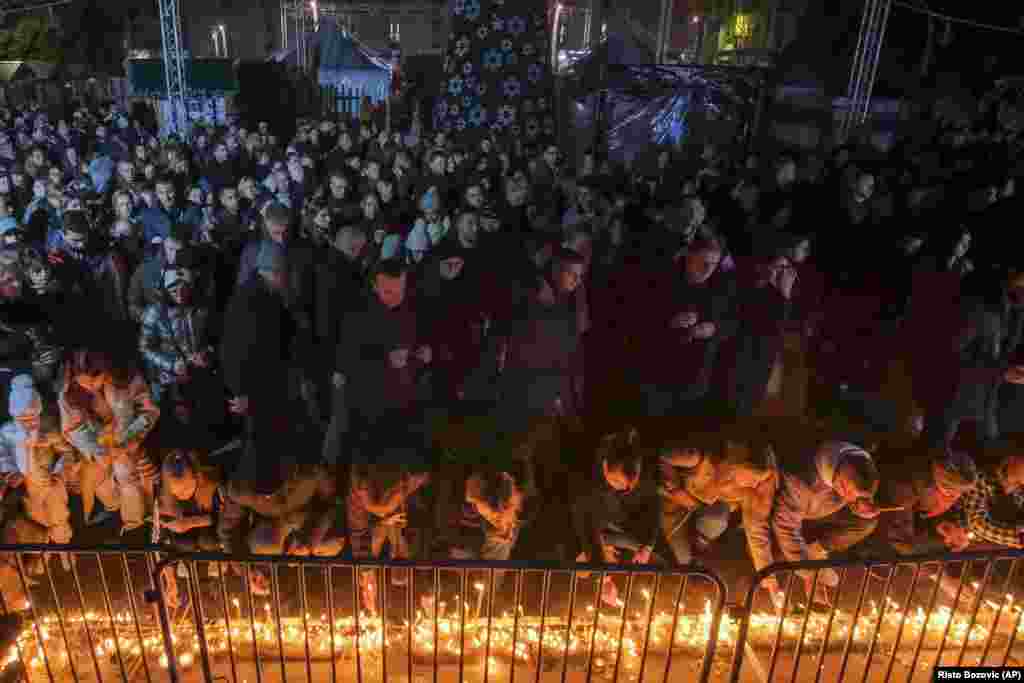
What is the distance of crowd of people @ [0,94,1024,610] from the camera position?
156 inches

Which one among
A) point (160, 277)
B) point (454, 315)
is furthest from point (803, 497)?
Result: point (160, 277)

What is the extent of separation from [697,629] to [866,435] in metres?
2.22

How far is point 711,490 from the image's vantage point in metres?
4.05

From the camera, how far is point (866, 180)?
6.68 metres

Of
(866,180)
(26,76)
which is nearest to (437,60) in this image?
(26,76)

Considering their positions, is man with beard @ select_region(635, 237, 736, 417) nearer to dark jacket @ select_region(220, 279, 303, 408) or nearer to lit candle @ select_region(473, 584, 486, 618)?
lit candle @ select_region(473, 584, 486, 618)

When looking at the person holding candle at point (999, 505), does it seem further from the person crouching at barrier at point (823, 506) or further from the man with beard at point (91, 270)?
the man with beard at point (91, 270)

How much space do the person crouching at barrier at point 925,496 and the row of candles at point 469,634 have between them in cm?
44

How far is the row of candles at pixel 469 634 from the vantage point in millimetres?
3789

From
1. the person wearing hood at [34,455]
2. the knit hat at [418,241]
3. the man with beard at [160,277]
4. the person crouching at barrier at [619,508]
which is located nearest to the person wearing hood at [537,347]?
the person crouching at barrier at [619,508]

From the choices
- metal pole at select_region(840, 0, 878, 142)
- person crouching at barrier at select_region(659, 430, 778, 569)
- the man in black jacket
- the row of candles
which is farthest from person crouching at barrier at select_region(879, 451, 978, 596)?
metal pole at select_region(840, 0, 878, 142)

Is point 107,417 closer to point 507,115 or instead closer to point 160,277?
point 160,277

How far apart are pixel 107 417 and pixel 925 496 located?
4807 mm

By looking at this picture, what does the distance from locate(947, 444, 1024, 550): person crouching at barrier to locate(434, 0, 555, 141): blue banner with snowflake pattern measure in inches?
357
